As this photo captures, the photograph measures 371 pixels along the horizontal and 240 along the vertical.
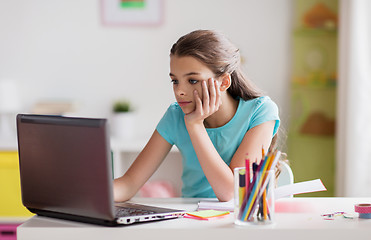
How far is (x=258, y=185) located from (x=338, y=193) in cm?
222

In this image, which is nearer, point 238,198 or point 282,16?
Result: point 238,198

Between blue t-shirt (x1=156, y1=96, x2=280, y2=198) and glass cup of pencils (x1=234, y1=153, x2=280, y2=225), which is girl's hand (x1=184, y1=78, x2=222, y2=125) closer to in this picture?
blue t-shirt (x1=156, y1=96, x2=280, y2=198)

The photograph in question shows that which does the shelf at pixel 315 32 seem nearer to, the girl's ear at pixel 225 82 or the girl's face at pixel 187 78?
the girl's ear at pixel 225 82

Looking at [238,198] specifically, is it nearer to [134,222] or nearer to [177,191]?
[134,222]

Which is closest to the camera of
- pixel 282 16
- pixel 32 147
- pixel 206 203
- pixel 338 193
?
pixel 32 147

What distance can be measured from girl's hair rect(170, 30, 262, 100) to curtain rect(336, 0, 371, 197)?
4.56 ft

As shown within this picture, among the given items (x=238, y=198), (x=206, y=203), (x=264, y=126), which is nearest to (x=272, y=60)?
(x=264, y=126)

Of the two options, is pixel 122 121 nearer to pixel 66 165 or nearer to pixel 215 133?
pixel 215 133

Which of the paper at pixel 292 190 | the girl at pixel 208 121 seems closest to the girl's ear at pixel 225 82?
the girl at pixel 208 121

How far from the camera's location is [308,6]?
135 inches

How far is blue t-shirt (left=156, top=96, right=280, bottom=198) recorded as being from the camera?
5.73 feet

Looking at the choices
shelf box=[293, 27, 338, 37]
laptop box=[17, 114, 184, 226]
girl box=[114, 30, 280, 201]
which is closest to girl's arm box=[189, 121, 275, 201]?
girl box=[114, 30, 280, 201]

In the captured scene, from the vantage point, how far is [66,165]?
1.22 metres

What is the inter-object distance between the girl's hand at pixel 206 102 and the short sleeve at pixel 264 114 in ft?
0.62
